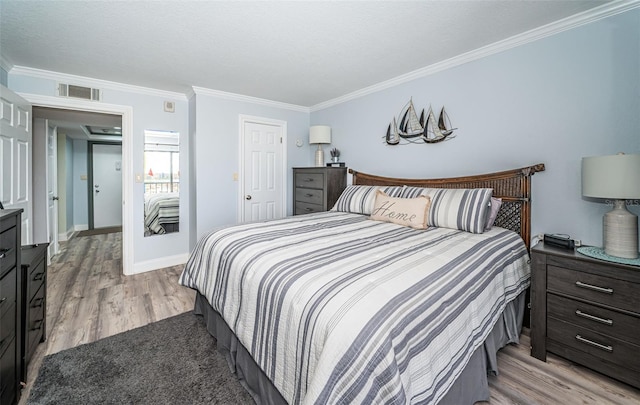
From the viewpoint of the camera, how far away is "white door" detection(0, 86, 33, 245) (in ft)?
7.47

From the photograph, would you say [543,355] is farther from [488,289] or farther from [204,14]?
[204,14]

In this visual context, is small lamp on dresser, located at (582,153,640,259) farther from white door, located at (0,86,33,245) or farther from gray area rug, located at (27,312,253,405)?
white door, located at (0,86,33,245)

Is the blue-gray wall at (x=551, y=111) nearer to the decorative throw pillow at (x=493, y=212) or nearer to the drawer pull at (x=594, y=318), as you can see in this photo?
the decorative throw pillow at (x=493, y=212)

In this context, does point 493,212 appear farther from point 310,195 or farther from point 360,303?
point 310,195

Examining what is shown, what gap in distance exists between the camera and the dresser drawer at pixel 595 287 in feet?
4.92

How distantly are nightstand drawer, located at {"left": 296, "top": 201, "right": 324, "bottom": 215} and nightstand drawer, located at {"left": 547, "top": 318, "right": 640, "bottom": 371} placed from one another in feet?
8.25

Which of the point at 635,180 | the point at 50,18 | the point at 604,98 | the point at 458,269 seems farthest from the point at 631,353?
the point at 50,18

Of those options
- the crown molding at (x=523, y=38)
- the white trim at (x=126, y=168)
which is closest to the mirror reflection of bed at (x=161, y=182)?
the white trim at (x=126, y=168)

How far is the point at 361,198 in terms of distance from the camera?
3.04m

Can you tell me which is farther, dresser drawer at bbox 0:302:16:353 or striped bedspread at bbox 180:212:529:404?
dresser drawer at bbox 0:302:16:353

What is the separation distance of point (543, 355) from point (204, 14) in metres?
3.21

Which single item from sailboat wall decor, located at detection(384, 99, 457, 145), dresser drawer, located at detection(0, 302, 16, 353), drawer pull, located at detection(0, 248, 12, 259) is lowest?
dresser drawer, located at detection(0, 302, 16, 353)

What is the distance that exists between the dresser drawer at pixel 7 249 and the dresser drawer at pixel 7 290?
37 mm

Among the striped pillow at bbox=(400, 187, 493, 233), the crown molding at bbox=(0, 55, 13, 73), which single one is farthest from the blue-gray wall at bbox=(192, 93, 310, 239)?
the striped pillow at bbox=(400, 187, 493, 233)
